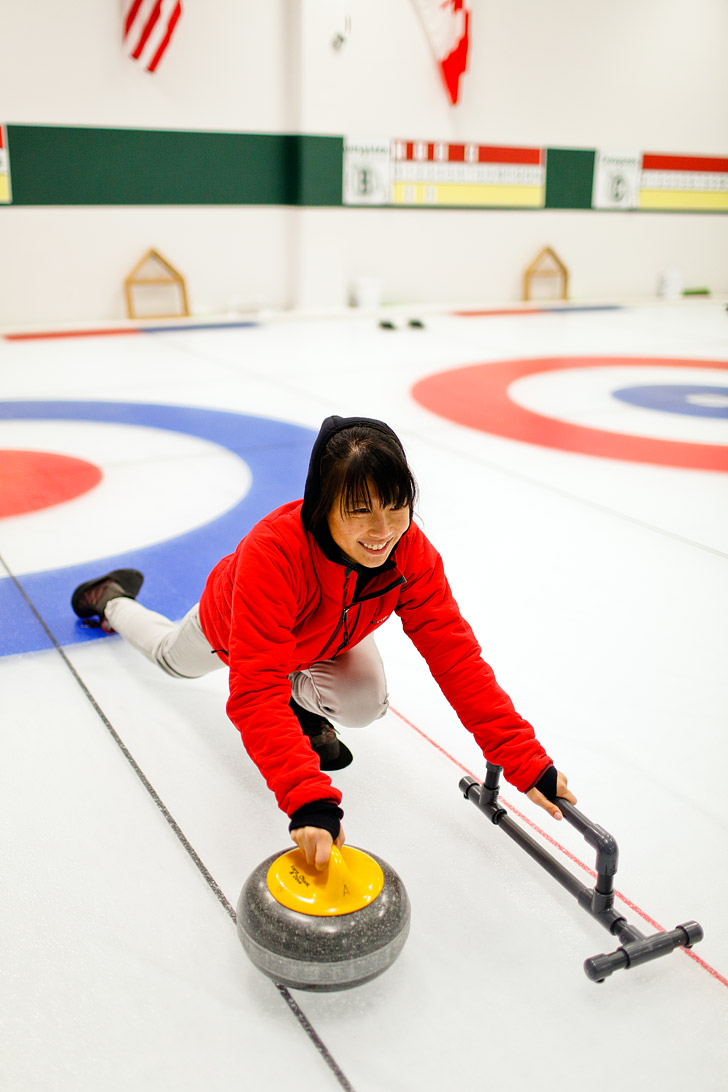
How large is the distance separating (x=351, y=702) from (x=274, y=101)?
8.47m

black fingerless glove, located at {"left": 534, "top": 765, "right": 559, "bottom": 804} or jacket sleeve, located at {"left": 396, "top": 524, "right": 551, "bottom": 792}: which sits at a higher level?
jacket sleeve, located at {"left": 396, "top": 524, "right": 551, "bottom": 792}

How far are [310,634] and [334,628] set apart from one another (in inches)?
1.9

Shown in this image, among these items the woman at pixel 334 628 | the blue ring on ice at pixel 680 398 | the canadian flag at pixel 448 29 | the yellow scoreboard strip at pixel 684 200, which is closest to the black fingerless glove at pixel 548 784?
the woman at pixel 334 628

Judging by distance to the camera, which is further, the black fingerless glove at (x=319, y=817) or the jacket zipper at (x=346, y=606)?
the jacket zipper at (x=346, y=606)

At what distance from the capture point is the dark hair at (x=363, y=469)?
150 cm

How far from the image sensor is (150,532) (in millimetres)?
3449

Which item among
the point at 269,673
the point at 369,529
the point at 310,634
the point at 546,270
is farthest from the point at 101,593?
the point at 546,270

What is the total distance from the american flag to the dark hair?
793 centimetres

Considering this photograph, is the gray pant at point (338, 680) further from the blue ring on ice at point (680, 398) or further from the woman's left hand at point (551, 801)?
the blue ring on ice at point (680, 398)

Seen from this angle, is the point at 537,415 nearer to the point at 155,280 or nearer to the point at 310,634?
the point at 310,634

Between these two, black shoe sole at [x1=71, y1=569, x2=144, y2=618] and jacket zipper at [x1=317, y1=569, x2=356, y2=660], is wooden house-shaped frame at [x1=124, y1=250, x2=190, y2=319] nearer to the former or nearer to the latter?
black shoe sole at [x1=71, y1=569, x2=144, y2=618]

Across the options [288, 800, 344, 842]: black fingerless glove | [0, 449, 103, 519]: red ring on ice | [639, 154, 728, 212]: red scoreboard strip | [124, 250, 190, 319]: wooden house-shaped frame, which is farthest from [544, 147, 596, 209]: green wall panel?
[288, 800, 344, 842]: black fingerless glove

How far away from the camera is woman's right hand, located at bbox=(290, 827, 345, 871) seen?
4.47 ft

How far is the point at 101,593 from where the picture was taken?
2637mm
